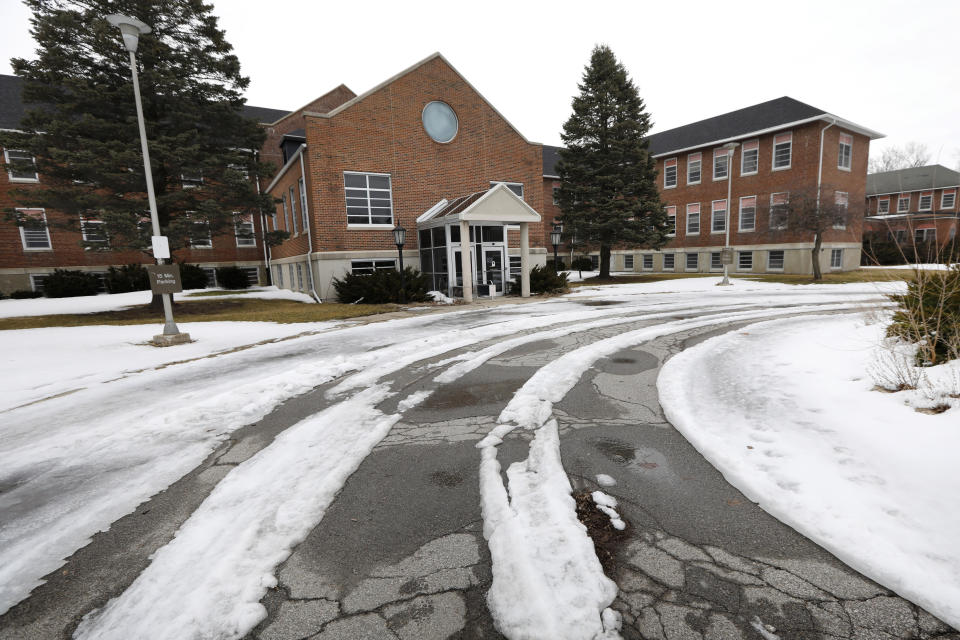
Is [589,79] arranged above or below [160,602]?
above

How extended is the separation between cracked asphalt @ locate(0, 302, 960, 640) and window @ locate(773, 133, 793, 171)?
32371 millimetres

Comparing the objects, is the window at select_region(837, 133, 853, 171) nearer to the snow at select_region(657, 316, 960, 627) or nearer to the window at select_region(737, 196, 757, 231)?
the window at select_region(737, 196, 757, 231)

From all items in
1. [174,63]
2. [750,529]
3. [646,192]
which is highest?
[174,63]

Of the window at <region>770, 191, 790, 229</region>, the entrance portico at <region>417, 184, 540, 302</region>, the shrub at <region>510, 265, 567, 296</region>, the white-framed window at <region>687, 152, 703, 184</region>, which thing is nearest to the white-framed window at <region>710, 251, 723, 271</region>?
the white-framed window at <region>687, 152, 703, 184</region>

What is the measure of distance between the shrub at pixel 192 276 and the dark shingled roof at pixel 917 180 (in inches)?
2219

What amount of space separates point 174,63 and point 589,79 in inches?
859

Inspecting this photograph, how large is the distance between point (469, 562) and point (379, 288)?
14653 mm

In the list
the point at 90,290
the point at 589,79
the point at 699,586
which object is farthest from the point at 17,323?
the point at 589,79

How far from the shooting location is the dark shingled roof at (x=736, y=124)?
28125 mm

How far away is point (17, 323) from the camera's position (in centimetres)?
1353

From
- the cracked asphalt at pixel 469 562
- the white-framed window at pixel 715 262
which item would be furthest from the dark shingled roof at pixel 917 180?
the cracked asphalt at pixel 469 562

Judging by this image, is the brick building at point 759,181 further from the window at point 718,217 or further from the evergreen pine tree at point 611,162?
the evergreen pine tree at point 611,162

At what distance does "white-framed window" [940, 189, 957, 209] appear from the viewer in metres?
40.5

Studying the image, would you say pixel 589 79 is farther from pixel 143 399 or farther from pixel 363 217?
pixel 143 399
